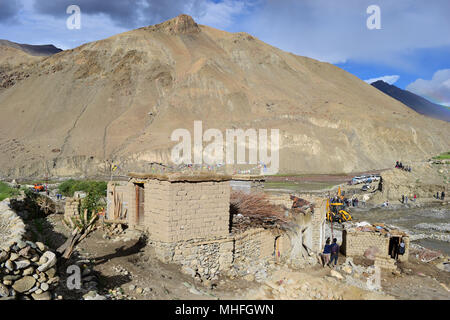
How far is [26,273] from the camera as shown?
479 cm

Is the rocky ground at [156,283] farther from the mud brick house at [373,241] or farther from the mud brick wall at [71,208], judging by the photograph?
the mud brick house at [373,241]

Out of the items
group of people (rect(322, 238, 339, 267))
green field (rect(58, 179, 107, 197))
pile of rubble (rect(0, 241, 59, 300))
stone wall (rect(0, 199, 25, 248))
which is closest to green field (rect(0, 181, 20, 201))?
stone wall (rect(0, 199, 25, 248))

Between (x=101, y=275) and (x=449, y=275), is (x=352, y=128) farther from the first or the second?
(x=101, y=275)

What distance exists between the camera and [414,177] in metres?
32.0

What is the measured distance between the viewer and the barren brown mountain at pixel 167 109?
160 ft

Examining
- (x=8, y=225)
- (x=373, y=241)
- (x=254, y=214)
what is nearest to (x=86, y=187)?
(x=8, y=225)

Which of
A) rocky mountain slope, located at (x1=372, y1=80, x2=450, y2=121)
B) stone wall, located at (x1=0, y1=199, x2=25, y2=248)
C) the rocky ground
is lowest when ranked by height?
the rocky ground

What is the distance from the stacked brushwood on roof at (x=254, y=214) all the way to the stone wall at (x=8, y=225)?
5.61 meters

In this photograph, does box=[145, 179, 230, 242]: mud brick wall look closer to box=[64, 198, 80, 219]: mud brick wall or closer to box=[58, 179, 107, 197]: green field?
box=[64, 198, 80, 219]: mud brick wall

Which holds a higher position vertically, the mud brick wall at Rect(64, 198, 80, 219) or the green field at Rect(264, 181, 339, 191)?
the mud brick wall at Rect(64, 198, 80, 219)

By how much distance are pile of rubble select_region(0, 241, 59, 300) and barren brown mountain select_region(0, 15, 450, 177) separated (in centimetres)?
4105

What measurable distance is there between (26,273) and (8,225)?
5.97 metres

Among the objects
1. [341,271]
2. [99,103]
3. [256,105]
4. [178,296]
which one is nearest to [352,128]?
[256,105]

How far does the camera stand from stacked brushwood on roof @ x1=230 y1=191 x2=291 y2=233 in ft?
32.9
